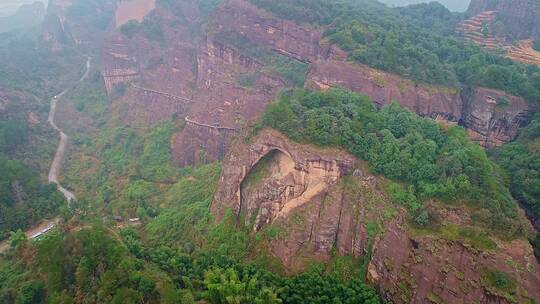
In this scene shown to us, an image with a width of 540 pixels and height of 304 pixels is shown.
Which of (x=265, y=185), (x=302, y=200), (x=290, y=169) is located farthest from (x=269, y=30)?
(x=302, y=200)

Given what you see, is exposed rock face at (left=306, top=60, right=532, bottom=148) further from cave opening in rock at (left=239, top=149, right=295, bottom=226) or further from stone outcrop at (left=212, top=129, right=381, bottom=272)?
cave opening in rock at (left=239, top=149, right=295, bottom=226)

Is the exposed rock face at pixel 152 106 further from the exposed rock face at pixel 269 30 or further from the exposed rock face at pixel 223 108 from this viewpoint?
the exposed rock face at pixel 269 30

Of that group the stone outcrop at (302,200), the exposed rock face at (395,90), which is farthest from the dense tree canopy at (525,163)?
the stone outcrop at (302,200)

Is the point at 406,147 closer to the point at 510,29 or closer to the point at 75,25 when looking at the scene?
the point at 510,29

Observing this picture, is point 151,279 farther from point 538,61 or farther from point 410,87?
point 538,61

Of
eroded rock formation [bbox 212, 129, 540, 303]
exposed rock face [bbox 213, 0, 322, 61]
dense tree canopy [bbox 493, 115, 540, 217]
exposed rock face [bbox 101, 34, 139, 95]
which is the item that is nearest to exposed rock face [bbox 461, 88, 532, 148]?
dense tree canopy [bbox 493, 115, 540, 217]
